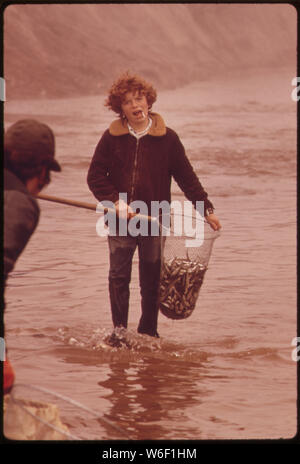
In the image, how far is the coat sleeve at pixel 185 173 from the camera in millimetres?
6113

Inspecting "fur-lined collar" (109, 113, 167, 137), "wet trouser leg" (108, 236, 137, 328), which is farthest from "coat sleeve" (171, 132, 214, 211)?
"wet trouser leg" (108, 236, 137, 328)

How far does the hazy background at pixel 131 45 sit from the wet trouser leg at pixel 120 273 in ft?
45.5

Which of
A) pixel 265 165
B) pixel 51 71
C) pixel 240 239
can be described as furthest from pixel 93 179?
pixel 51 71

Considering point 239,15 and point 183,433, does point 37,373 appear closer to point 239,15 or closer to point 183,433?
point 183,433

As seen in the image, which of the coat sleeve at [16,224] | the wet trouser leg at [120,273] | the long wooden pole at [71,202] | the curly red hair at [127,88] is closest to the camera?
the coat sleeve at [16,224]

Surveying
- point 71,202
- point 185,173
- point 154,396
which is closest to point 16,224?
point 71,202

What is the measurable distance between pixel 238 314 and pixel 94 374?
170 cm

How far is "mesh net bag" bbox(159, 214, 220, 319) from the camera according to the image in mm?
6285

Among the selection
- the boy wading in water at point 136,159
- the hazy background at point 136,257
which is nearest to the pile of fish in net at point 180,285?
the boy wading in water at point 136,159

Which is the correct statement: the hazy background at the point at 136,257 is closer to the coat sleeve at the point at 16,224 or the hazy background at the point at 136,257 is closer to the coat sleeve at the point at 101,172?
the coat sleeve at the point at 101,172

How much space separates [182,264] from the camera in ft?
20.7

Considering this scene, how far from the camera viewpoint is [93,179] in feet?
19.8

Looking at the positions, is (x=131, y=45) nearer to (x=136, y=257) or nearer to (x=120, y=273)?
(x=136, y=257)

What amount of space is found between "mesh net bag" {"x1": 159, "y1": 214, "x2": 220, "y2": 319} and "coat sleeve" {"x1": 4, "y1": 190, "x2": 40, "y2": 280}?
8.08ft
